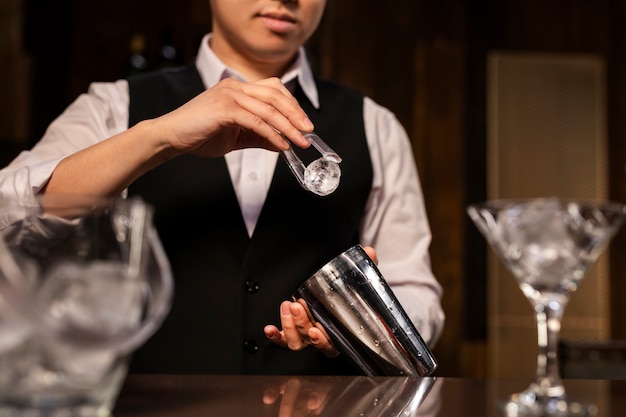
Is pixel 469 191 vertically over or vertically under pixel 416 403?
under

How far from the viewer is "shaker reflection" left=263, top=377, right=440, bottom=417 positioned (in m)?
0.80

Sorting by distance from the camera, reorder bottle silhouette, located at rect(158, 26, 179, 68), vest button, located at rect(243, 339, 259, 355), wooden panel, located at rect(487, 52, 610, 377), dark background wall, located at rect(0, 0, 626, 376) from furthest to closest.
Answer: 1. wooden panel, located at rect(487, 52, 610, 377)
2. dark background wall, located at rect(0, 0, 626, 376)
3. bottle silhouette, located at rect(158, 26, 179, 68)
4. vest button, located at rect(243, 339, 259, 355)

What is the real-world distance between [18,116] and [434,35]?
1.89 metres

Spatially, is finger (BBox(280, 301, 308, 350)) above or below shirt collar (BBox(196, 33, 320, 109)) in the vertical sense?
below

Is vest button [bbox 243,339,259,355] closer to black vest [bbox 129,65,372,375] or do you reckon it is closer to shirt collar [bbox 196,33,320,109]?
black vest [bbox 129,65,372,375]

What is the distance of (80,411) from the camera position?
24.0 inches

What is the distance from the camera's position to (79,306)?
58 cm

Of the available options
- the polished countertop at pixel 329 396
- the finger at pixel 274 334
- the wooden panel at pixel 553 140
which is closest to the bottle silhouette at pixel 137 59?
the wooden panel at pixel 553 140

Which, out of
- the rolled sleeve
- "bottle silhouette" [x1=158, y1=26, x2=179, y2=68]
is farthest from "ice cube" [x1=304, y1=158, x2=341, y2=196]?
"bottle silhouette" [x1=158, y1=26, x2=179, y2=68]

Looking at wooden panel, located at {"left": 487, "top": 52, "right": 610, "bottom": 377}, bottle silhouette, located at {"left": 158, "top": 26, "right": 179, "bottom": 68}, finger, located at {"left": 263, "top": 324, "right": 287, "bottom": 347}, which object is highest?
bottle silhouette, located at {"left": 158, "top": 26, "right": 179, "bottom": 68}

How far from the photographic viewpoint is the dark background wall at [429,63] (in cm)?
396

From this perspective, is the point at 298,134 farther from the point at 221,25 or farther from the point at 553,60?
the point at 553,60

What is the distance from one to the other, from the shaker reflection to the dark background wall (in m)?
2.93

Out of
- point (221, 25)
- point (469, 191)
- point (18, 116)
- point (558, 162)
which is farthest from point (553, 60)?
point (221, 25)
